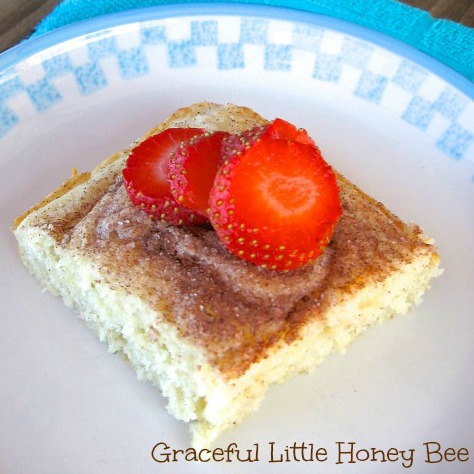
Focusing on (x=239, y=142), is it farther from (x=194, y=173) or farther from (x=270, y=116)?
(x=270, y=116)


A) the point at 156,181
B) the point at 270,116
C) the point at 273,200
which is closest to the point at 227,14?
the point at 270,116

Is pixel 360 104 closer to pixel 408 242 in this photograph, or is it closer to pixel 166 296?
pixel 408 242

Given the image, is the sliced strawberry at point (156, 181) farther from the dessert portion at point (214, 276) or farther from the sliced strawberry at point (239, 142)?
the sliced strawberry at point (239, 142)

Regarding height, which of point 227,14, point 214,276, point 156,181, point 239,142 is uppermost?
point 227,14

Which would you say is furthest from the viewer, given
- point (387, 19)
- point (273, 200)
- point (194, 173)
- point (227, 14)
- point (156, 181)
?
point (387, 19)

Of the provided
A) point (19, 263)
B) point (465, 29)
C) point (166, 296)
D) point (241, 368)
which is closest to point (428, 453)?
point (241, 368)
